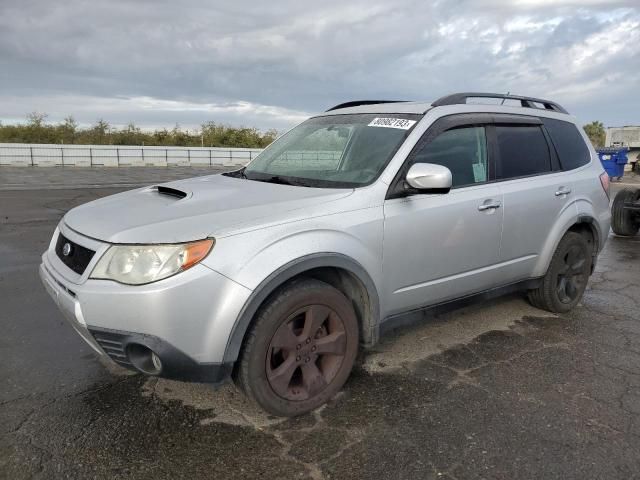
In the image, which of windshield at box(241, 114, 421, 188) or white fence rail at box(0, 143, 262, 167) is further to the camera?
white fence rail at box(0, 143, 262, 167)

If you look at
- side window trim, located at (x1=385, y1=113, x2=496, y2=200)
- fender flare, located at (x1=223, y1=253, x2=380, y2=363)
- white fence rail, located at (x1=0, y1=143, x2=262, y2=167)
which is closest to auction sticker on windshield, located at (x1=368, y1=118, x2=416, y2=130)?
side window trim, located at (x1=385, y1=113, x2=496, y2=200)

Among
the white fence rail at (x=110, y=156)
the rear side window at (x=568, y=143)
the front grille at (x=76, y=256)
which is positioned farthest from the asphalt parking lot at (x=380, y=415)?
the white fence rail at (x=110, y=156)

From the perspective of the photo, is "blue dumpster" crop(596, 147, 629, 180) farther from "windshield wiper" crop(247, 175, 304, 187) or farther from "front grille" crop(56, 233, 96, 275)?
"front grille" crop(56, 233, 96, 275)

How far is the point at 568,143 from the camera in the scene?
4617mm

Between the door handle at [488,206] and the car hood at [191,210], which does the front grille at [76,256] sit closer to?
the car hood at [191,210]

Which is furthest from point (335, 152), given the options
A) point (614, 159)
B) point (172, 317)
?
point (614, 159)

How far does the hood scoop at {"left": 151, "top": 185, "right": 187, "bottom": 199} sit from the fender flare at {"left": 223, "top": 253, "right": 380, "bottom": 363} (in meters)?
0.90

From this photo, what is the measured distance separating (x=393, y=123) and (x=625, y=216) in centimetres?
678

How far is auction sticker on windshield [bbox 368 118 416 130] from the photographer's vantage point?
11.3 feet

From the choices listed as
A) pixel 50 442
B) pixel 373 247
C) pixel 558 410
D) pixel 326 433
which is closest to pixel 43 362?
pixel 50 442

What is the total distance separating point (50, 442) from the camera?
103 inches

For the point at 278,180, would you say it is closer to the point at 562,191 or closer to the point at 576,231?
the point at 562,191

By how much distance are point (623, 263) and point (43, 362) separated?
670cm

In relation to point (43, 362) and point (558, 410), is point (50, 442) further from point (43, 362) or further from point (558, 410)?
point (558, 410)
